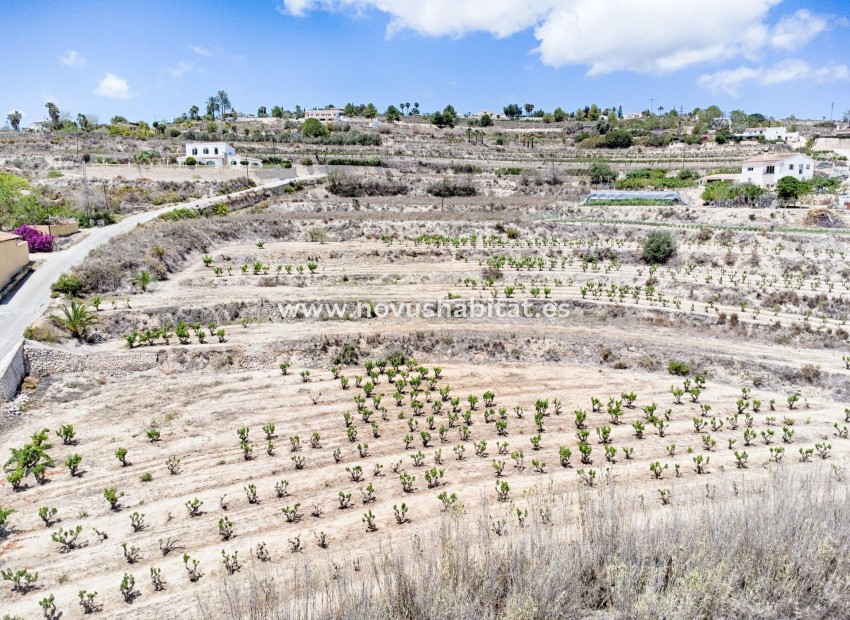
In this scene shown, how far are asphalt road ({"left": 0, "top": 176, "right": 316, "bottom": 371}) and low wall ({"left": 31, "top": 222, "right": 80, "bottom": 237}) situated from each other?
1.18 metres

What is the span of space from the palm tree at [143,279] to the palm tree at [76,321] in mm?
4954

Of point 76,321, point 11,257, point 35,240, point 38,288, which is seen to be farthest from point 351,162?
point 76,321

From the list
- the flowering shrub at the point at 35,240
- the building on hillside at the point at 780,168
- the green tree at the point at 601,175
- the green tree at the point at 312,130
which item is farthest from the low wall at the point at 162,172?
the building on hillside at the point at 780,168

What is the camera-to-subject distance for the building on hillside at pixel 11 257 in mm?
24672

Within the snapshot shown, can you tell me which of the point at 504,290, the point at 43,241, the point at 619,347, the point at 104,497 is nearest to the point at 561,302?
the point at 504,290

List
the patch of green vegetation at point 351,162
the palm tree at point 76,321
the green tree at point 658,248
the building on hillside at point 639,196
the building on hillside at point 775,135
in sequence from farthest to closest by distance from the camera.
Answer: the building on hillside at point 775,135 < the patch of green vegetation at point 351,162 < the building on hillside at point 639,196 < the green tree at point 658,248 < the palm tree at point 76,321

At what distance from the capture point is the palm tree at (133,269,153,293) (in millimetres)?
26766

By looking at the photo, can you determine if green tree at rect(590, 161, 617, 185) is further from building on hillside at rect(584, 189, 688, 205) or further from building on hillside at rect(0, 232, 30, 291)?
building on hillside at rect(0, 232, 30, 291)

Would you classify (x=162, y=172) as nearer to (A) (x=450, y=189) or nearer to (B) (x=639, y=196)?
(A) (x=450, y=189)

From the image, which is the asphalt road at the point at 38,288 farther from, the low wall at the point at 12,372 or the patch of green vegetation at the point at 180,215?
the patch of green vegetation at the point at 180,215

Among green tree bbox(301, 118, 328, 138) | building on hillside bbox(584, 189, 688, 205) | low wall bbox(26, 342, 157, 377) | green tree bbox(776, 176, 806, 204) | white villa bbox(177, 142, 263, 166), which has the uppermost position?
green tree bbox(301, 118, 328, 138)

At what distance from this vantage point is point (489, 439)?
51.0 ft

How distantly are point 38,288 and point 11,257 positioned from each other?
8.05 feet

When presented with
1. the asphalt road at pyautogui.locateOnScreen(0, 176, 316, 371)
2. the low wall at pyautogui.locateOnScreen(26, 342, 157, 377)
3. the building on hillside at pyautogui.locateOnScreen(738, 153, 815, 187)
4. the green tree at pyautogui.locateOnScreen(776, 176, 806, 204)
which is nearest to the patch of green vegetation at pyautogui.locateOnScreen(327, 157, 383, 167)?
the asphalt road at pyautogui.locateOnScreen(0, 176, 316, 371)
